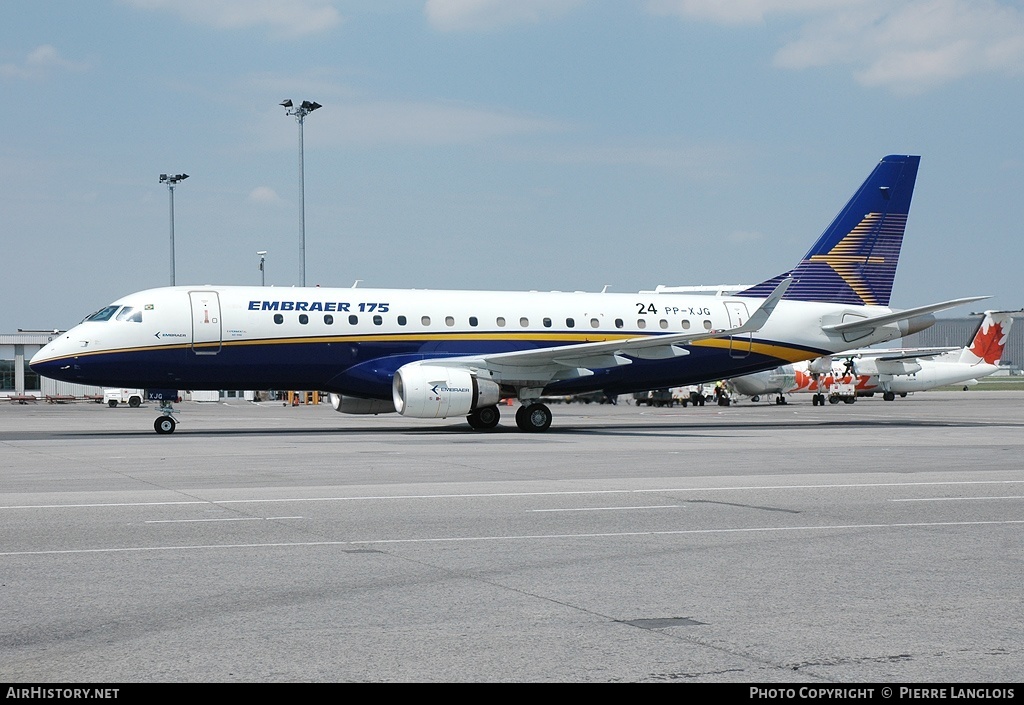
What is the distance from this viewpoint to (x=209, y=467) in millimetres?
18375

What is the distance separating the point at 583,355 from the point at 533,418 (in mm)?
2172

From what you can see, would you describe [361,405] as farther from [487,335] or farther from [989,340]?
[989,340]

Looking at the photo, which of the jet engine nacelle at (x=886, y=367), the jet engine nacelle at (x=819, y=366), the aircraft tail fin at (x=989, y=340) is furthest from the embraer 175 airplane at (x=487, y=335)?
the aircraft tail fin at (x=989, y=340)

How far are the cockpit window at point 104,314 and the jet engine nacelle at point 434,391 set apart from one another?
7.02m

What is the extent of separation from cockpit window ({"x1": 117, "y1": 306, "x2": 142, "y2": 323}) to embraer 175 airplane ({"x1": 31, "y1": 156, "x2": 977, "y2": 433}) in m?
0.03

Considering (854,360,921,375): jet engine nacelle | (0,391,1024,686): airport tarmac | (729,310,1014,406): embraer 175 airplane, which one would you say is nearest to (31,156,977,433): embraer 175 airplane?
(0,391,1024,686): airport tarmac

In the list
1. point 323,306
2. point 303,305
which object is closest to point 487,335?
point 323,306

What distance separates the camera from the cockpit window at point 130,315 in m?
28.3

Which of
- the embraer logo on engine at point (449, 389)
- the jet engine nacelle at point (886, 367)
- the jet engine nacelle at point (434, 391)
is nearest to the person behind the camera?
the jet engine nacelle at point (434, 391)

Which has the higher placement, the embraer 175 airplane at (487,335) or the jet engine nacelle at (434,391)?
the embraer 175 airplane at (487,335)

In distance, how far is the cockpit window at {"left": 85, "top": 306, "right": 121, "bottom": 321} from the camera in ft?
93.5

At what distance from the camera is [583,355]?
30.4 meters

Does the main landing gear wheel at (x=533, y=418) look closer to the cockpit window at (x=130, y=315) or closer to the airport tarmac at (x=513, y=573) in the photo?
the cockpit window at (x=130, y=315)

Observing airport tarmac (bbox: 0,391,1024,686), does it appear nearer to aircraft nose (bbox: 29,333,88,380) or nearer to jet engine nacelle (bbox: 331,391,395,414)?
aircraft nose (bbox: 29,333,88,380)
